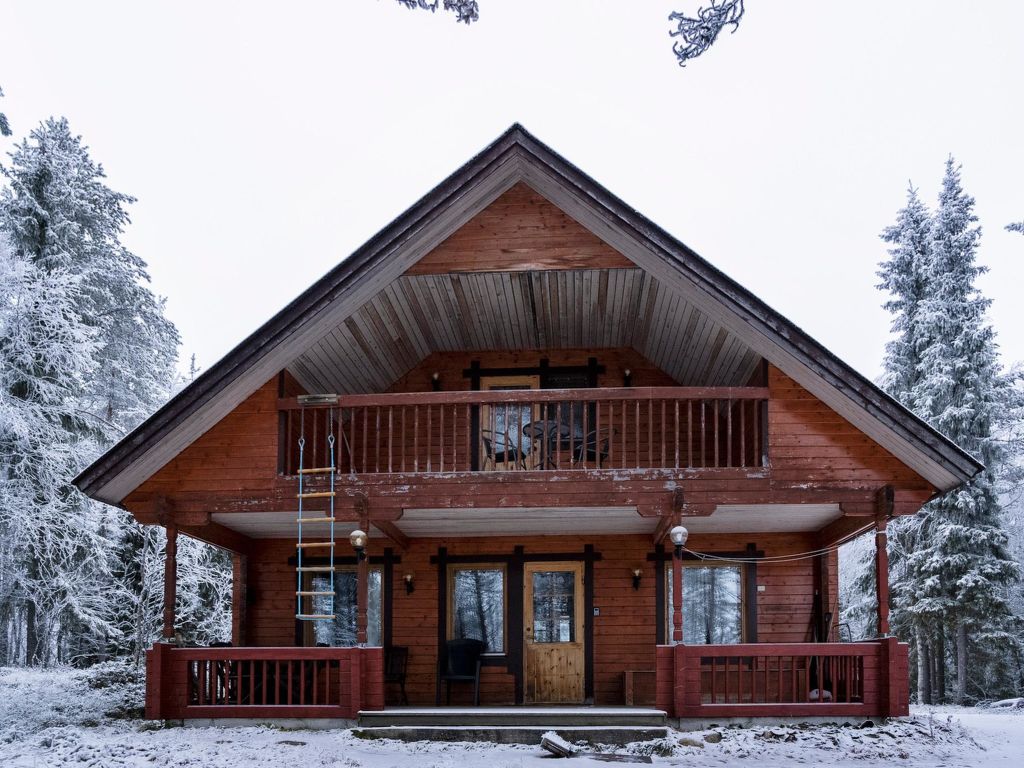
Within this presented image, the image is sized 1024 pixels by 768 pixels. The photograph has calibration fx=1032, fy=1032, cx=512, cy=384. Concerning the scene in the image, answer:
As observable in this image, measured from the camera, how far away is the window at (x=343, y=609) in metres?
14.3

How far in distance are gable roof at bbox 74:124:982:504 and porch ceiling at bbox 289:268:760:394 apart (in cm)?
58

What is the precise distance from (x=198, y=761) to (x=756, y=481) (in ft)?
20.8

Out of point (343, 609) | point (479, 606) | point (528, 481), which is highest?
point (528, 481)

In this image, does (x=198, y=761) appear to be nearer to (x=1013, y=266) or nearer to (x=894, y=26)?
(x=894, y=26)

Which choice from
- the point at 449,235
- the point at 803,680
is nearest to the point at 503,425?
the point at 449,235

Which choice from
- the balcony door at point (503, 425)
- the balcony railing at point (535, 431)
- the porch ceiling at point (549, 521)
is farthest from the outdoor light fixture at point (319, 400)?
the balcony door at point (503, 425)

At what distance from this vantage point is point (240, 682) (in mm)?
11445

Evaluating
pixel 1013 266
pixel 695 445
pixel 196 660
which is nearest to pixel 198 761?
pixel 196 660

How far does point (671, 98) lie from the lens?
493ft

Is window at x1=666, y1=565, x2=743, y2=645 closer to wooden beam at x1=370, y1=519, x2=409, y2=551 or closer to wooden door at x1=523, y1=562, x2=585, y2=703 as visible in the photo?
wooden door at x1=523, y1=562, x2=585, y2=703

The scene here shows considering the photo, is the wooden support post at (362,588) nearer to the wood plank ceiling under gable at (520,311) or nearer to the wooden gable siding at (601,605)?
the wood plank ceiling under gable at (520,311)

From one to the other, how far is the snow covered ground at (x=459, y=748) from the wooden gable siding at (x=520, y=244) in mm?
5165

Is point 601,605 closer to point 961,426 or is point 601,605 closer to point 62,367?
point 62,367

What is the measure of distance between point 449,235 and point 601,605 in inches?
214
